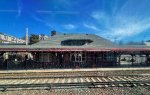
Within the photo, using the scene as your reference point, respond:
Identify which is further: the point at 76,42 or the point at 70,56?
the point at 76,42

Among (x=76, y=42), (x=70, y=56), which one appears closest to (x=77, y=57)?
(x=70, y=56)

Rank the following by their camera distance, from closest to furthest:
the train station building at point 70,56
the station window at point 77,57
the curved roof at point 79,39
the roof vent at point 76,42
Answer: the train station building at point 70,56 < the station window at point 77,57 < the curved roof at point 79,39 < the roof vent at point 76,42

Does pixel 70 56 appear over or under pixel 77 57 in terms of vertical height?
over

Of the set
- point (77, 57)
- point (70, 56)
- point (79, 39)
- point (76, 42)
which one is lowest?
point (77, 57)

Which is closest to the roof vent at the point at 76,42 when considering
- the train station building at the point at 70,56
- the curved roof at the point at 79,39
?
the curved roof at the point at 79,39

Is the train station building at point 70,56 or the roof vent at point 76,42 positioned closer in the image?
the train station building at point 70,56

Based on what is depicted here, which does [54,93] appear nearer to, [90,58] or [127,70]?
[127,70]

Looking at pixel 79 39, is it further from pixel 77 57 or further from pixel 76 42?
pixel 77 57

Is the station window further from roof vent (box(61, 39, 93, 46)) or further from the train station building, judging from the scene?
roof vent (box(61, 39, 93, 46))

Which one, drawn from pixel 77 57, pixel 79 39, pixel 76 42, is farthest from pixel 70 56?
pixel 79 39

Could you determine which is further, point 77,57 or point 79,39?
point 79,39

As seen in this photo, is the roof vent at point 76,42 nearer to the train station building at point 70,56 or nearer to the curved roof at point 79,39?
the curved roof at point 79,39

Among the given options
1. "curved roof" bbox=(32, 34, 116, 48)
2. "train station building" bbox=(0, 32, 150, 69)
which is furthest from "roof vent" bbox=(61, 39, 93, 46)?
"train station building" bbox=(0, 32, 150, 69)

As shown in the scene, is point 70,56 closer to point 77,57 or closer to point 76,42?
point 77,57
